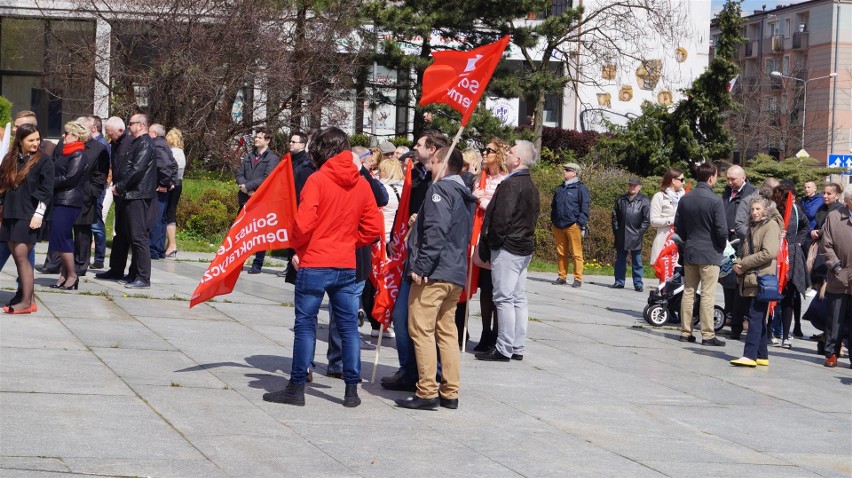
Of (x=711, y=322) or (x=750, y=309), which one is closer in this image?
(x=750, y=309)

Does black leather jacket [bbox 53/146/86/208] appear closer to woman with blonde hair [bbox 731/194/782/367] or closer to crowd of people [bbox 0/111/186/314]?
crowd of people [bbox 0/111/186/314]

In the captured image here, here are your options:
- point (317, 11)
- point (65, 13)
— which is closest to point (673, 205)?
point (317, 11)

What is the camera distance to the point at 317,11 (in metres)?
27.1

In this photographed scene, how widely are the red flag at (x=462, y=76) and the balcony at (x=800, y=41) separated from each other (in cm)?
7934

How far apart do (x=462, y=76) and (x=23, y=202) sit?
14.1ft

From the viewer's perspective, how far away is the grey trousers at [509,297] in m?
10.5

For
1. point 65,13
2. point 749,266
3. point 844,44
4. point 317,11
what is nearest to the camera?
point 749,266

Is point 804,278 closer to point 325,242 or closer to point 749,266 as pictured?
point 749,266

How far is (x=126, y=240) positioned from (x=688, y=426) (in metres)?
7.66

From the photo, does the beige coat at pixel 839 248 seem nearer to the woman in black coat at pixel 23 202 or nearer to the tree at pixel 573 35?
the woman in black coat at pixel 23 202

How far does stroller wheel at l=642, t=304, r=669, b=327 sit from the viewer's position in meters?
14.4

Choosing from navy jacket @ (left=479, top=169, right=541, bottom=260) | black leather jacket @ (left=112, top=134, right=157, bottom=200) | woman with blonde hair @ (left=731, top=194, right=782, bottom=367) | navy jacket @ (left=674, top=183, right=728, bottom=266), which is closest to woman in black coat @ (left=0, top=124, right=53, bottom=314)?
black leather jacket @ (left=112, top=134, right=157, bottom=200)

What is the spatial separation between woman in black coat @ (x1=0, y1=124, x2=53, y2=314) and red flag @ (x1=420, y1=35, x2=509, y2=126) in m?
3.79

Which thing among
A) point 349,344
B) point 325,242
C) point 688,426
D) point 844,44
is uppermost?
point 844,44
